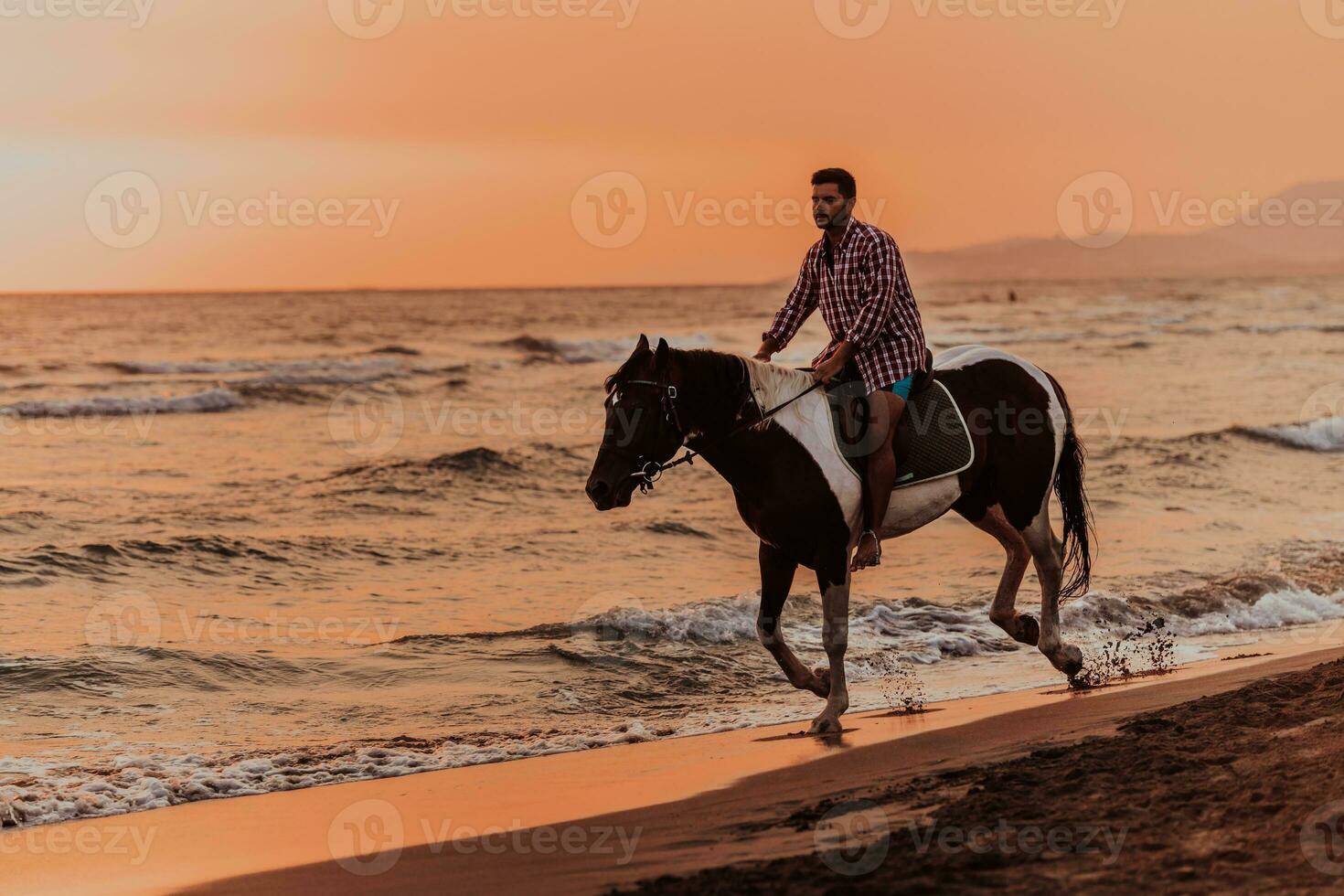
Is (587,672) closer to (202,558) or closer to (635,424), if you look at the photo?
(635,424)

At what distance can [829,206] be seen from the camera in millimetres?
7336

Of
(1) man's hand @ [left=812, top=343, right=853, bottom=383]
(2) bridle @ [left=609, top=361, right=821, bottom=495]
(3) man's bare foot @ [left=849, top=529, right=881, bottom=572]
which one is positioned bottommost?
(3) man's bare foot @ [left=849, top=529, right=881, bottom=572]

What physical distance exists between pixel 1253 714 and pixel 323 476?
15252 mm

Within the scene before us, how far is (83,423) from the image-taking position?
2836cm

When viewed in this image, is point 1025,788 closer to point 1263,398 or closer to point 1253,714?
point 1253,714

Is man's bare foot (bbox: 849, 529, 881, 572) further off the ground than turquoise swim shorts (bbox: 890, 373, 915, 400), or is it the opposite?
turquoise swim shorts (bbox: 890, 373, 915, 400)

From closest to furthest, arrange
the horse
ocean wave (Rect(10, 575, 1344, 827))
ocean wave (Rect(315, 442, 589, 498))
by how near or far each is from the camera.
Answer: the horse → ocean wave (Rect(10, 575, 1344, 827)) → ocean wave (Rect(315, 442, 589, 498))

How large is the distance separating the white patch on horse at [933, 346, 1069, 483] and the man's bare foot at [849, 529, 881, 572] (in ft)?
4.12

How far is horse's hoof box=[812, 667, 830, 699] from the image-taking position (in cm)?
770

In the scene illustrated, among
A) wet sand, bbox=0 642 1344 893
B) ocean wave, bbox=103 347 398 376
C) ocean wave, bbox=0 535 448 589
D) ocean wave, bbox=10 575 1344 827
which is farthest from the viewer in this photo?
ocean wave, bbox=103 347 398 376

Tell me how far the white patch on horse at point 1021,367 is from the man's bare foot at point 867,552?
1256 mm

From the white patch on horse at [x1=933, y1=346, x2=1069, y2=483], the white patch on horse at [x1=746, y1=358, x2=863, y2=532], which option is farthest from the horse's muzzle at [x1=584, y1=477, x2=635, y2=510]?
the white patch on horse at [x1=933, y1=346, x2=1069, y2=483]

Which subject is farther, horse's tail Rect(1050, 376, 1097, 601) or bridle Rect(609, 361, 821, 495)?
horse's tail Rect(1050, 376, 1097, 601)

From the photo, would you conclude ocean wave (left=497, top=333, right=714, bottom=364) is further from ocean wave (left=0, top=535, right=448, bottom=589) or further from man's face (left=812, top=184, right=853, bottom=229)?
man's face (left=812, top=184, right=853, bottom=229)
